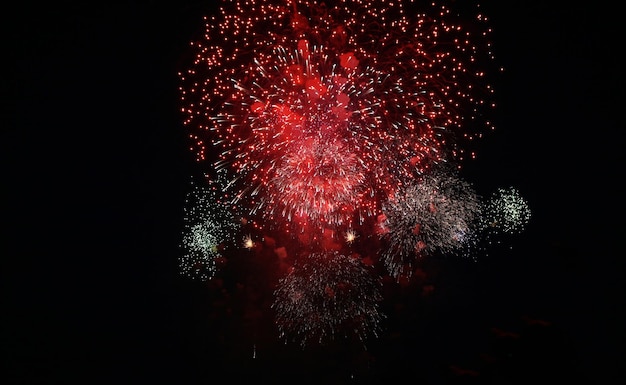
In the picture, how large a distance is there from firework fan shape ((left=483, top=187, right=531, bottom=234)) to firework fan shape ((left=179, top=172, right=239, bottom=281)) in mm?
7222

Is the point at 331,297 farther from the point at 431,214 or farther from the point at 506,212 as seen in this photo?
the point at 506,212

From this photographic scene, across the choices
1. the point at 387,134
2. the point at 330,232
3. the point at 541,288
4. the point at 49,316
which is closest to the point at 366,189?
the point at 387,134

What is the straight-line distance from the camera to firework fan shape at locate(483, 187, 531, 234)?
11797 millimetres

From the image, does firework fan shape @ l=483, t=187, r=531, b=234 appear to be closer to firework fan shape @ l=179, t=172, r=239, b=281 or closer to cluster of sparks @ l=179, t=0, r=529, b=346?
cluster of sparks @ l=179, t=0, r=529, b=346

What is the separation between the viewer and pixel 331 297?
10.1 m

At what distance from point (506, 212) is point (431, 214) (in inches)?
141

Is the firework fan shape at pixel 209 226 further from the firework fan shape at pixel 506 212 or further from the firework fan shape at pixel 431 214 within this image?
the firework fan shape at pixel 506 212

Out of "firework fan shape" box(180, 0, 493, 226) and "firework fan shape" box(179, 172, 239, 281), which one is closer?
"firework fan shape" box(180, 0, 493, 226)

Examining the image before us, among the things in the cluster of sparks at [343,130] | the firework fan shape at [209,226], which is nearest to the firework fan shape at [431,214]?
the cluster of sparks at [343,130]

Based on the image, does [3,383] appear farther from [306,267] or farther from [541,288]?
[541,288]

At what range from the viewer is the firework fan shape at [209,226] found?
503 inches

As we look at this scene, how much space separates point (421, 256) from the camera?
1150cm

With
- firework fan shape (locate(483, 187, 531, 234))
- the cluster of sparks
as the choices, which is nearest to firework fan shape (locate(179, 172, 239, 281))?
the cluster of sparks

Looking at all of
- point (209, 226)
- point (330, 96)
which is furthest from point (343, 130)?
point (209, 226)
